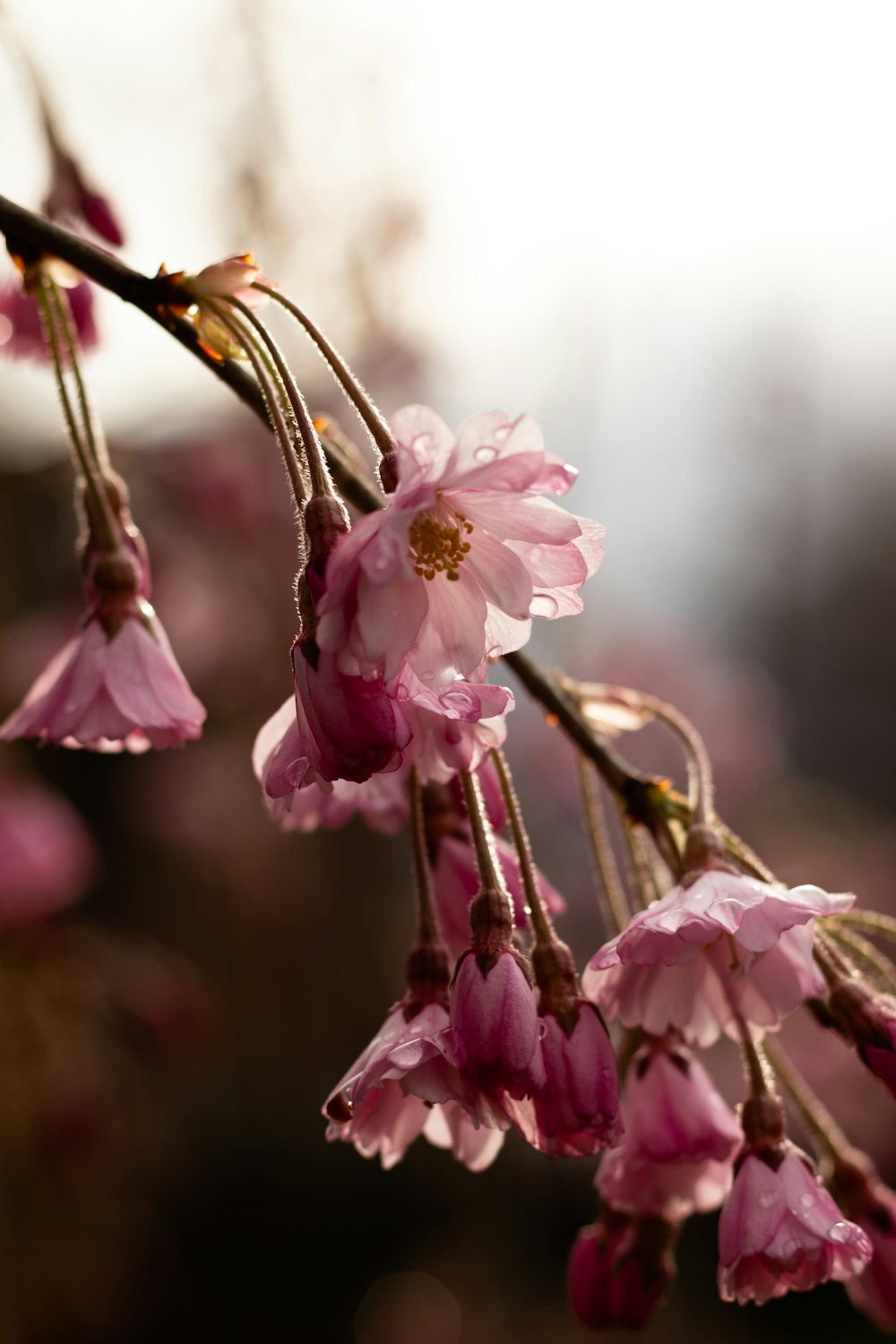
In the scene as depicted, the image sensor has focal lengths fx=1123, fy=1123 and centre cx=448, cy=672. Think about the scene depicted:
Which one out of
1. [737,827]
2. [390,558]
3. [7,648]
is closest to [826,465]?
[737,827]

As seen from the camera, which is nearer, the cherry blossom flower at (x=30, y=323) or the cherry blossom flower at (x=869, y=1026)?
the cherry blossom flower at (x=869, y=1026)

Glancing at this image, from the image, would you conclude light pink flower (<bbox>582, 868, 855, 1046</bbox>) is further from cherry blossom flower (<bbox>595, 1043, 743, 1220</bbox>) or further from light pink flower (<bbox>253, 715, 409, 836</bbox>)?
light pink flower (<bbox>253, 715, 409, 836</bbox>)

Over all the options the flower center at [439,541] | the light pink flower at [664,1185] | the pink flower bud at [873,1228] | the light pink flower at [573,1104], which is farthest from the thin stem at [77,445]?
the pink flower bud at [873,1228]

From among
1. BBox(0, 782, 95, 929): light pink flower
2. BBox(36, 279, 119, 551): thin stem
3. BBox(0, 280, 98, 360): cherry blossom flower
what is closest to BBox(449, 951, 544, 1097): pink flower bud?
BBox(36, 279, 119, 551): thin stem

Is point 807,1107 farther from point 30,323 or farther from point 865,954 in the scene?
point 30,323

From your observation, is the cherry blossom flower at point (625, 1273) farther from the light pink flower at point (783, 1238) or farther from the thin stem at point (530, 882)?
the thin stem at point (530, 882)

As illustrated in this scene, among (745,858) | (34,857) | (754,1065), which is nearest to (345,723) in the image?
(745,858)
